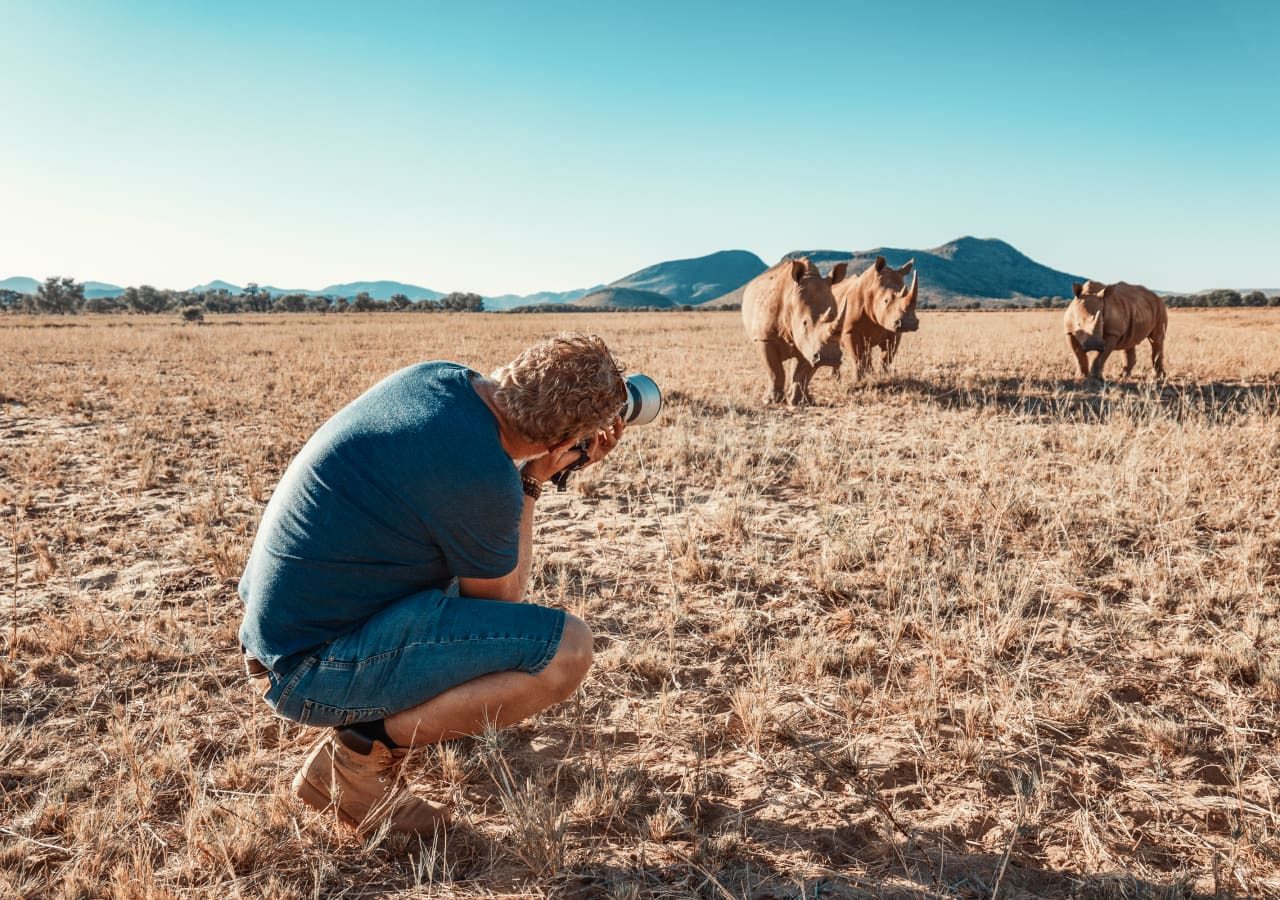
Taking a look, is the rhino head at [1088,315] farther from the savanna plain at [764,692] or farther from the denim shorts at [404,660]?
the denim shorts at [404,660]

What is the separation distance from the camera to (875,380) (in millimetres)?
10766

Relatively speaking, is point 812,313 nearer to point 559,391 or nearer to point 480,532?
point 559,391

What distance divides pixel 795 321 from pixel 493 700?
7.35 meters

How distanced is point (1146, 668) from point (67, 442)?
31.2ft

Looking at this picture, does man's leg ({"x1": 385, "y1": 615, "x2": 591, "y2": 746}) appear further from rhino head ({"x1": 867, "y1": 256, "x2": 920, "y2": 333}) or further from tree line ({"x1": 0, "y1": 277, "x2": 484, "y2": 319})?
tree line ({"x1": 0, "y1": 277, "x2": 484, "y2": 319})

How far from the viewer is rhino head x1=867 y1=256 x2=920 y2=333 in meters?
9.48

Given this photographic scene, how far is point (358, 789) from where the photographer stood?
2.29 m

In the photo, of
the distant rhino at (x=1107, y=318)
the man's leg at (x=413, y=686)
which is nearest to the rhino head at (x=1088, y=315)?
the distant rhino at (x=1107, y=318)

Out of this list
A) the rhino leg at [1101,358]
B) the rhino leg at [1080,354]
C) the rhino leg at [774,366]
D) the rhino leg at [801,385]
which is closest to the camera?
the rhino leg at [801,385]

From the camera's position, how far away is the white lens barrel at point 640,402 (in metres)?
2.91

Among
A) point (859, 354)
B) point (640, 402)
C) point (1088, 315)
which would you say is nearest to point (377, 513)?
point (640, 402)

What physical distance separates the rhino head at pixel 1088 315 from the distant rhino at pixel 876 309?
228 centimetres

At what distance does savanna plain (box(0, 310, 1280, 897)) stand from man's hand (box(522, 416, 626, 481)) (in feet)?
3.35

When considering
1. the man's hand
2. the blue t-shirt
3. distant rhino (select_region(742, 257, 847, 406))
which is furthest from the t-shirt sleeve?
distant rhino (select_region(742, 257, 847, 406))
